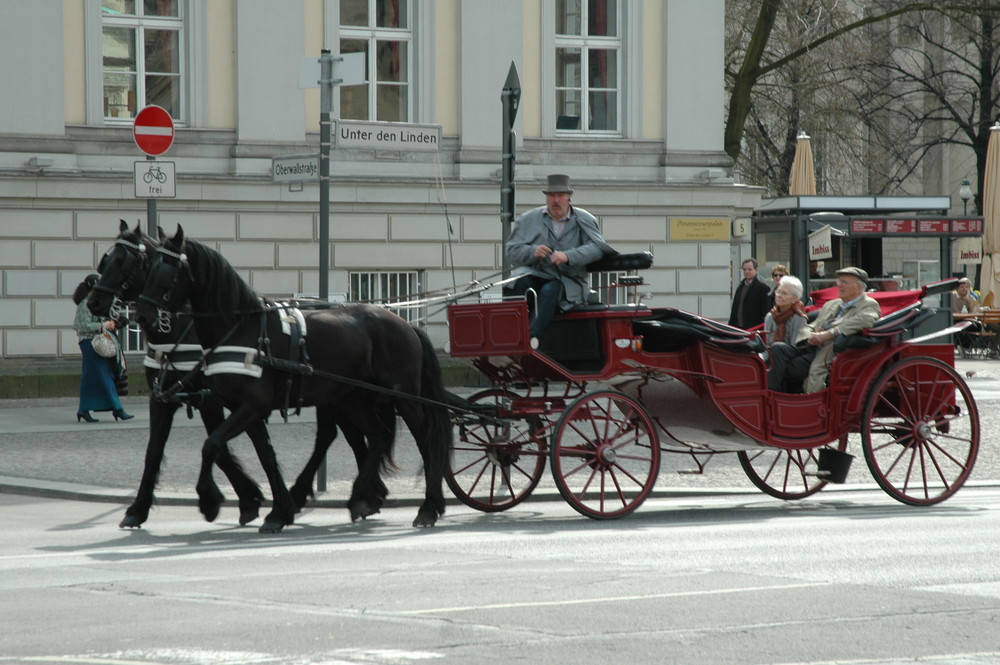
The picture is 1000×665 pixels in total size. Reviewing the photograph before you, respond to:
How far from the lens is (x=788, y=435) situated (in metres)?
10.8

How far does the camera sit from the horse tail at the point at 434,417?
33.4ft

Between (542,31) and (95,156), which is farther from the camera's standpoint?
(542,31)

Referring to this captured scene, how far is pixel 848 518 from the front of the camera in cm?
1032

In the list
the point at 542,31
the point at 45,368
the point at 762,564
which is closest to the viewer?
the point at 762,564

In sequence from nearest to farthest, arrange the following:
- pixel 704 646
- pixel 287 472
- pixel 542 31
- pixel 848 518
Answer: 1. pixel 704 646
2. pixel 848 518
3. pixel 287 472
4. pixel 542 31

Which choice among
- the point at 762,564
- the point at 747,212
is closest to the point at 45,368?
the point at 747,212

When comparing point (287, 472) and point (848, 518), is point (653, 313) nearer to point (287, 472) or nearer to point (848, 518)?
point (848, 518)

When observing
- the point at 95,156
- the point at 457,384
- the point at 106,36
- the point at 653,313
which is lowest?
the point at 457,384

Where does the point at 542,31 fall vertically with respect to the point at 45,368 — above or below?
above

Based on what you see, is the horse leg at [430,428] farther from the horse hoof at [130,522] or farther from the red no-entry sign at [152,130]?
the red no-entry sign at [152,130]

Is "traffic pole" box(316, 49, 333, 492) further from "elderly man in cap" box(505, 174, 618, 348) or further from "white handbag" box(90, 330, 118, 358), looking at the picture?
"white handbag" box(90, 330, 118, 358)

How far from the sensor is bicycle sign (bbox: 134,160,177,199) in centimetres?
1238

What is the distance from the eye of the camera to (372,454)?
10320mm

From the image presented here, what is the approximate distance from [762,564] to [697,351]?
2740 millimetres
